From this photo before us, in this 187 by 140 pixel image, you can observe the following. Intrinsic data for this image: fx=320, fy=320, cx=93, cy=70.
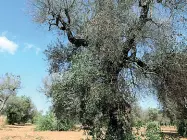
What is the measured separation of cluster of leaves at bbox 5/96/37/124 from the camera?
68.8 metres

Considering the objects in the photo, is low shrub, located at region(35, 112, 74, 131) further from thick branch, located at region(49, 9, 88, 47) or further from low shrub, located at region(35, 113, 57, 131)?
thick branch, located at region(49, 9, 88, 47)

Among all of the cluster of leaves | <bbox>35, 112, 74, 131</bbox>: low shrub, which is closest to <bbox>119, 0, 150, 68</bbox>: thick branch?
<bbox>35, 112, 74, 131</bbox>: low shrub

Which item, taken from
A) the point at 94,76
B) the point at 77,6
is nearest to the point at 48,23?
the point at 77,6

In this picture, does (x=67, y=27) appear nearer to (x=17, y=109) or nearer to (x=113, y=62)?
(x=113, y=62)

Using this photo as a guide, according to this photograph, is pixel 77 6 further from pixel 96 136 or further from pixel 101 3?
pixel 96 136

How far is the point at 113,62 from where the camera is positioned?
11445 mm

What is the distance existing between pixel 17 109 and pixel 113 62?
61132mm

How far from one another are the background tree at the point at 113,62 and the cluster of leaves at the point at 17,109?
57.5 meters

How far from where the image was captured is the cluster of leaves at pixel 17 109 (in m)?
68.8

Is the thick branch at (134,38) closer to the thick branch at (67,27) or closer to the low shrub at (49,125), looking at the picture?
the thick branch at (67,27)

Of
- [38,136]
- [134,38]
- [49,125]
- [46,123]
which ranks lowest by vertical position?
[38,136]

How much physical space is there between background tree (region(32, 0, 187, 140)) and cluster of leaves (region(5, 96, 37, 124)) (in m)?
57.5

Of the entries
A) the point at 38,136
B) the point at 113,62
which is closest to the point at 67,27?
the point at 113,62

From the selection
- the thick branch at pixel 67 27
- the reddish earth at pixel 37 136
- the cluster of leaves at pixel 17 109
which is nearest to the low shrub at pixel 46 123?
the reddish earth at pixel 37 136
